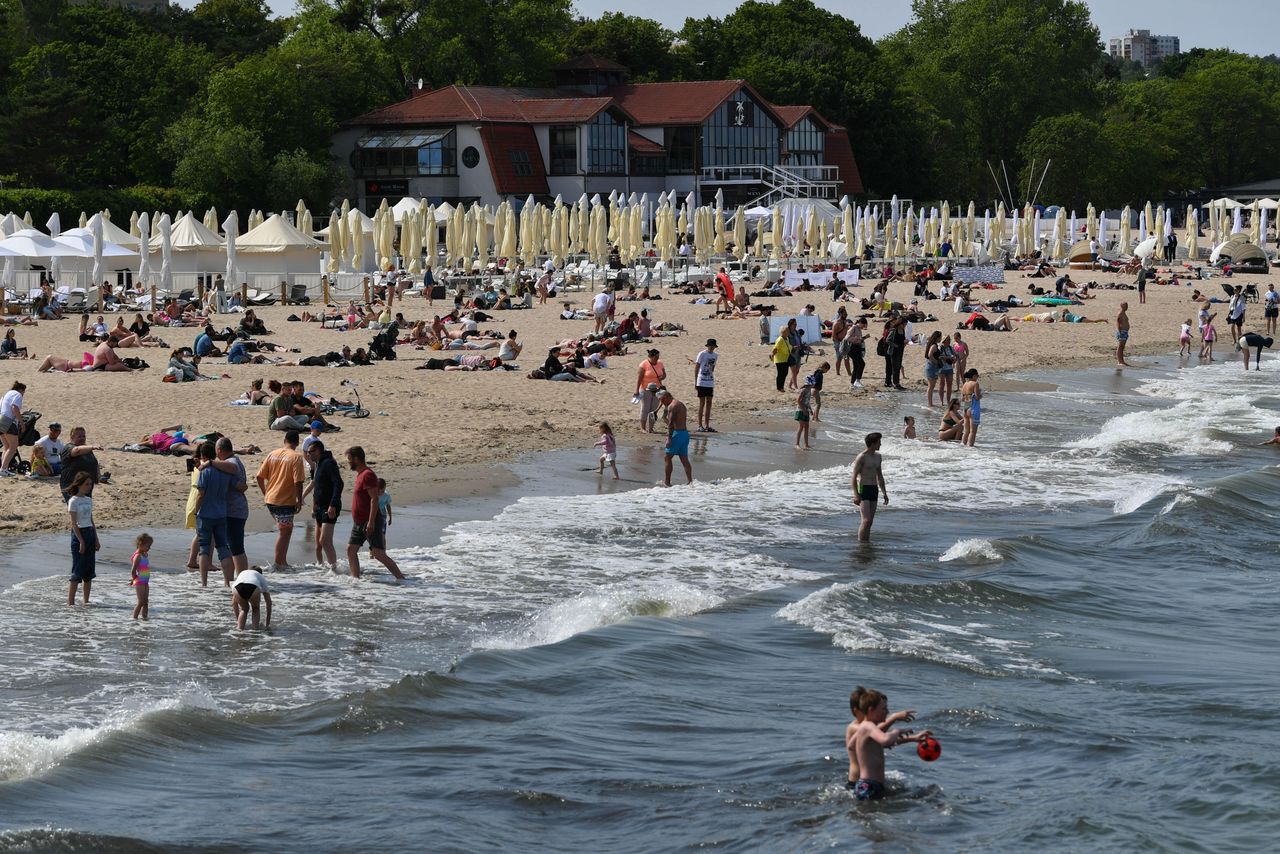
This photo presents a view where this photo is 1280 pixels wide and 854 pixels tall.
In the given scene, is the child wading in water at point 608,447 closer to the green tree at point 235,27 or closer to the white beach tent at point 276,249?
the white beach tent at point 276,249

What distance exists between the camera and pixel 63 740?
33.6 ft

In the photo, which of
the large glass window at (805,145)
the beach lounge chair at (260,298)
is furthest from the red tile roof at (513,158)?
the beach lounge chair at (260,298)

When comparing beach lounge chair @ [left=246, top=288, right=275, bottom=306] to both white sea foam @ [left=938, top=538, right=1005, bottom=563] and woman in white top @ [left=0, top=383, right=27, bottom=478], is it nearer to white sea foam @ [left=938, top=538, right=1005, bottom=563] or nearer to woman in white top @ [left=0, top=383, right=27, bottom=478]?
woman in white top @ [left=0, top=383, right=27, bottom=478]

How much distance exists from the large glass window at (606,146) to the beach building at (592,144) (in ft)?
0.15

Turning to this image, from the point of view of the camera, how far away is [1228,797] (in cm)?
1014

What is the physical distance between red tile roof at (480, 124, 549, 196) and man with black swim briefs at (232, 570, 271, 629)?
5799 centimetres

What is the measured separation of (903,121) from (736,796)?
74.3 metres

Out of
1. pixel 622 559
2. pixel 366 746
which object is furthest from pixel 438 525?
pixel 366 746

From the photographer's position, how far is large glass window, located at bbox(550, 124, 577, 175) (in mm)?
71625

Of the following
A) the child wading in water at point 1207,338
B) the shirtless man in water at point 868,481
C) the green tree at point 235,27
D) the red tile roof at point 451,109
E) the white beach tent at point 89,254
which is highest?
the green tree at point 235,27

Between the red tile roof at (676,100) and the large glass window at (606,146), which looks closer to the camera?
the large glass window at (606,146)

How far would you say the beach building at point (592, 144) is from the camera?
6950 cm

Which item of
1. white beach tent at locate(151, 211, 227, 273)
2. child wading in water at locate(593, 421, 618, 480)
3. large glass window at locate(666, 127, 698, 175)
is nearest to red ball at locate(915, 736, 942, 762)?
child wading in water at locate(593, 421, 618, 480)

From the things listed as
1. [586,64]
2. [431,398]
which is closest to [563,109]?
[586,64]
